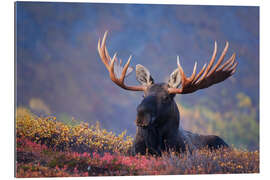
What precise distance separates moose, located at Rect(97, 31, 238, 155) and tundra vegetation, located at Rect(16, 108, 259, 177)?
163 millimetres

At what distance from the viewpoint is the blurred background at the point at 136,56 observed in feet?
21.2

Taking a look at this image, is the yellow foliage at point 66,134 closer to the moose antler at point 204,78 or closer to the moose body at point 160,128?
the moose body at point 160,128

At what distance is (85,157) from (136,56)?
5.84 feet

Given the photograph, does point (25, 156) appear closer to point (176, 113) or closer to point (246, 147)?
point (176, 113)

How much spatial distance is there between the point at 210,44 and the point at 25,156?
3.29 meters

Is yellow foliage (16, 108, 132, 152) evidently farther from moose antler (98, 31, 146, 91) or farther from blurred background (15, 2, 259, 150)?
moose antler (98, 31, 146, 91)

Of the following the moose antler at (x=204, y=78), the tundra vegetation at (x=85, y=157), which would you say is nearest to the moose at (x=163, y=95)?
the moose antler at (x=204, y=78)

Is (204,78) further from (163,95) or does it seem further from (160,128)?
(160,128)

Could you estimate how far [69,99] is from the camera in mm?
6539

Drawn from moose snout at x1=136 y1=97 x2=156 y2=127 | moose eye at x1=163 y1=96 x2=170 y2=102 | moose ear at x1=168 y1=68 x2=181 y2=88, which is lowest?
moose snout at x1=136 y1=97 x2=156 y2=127

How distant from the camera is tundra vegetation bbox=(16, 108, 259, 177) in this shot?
602 cm

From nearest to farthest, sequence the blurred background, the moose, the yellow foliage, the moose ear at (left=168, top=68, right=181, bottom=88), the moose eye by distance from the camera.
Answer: the moose, the moose eye, the moose ear at (left=168, top=68, right=181, bottom=88), the yellow foliage, the blurred background

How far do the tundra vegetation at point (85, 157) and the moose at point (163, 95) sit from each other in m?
0.16

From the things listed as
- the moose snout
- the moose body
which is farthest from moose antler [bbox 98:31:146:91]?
the moose snout
